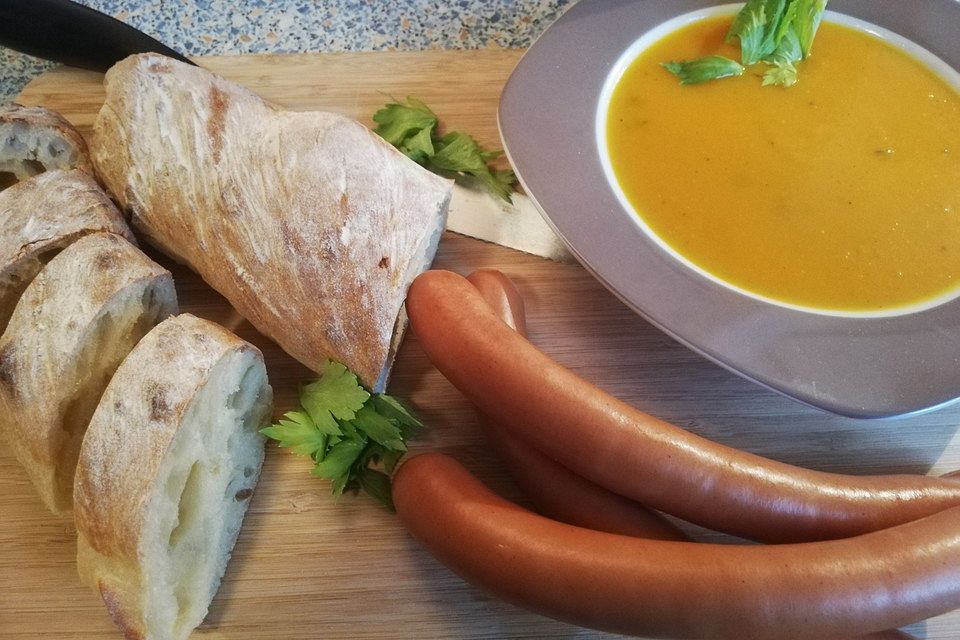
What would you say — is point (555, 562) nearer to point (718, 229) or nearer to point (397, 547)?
point (397, 547)

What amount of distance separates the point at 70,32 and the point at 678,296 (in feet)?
5.66

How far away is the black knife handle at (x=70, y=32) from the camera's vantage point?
5.99 feet

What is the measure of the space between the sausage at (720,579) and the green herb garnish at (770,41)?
1187mm

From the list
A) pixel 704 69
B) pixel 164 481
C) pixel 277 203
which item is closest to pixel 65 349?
pixel 164 481

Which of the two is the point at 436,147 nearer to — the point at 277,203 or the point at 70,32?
the point at 277,203

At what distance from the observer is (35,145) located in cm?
167

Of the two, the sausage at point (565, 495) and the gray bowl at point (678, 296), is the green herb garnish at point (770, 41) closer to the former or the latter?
the gray bowl at point (678, 296)

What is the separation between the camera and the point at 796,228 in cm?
155


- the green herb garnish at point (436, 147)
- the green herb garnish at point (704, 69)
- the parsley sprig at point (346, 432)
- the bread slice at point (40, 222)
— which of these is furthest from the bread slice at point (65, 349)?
the green herb garnish at point (704, 69)

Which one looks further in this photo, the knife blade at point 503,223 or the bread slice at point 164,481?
the knife blade at point 503,223

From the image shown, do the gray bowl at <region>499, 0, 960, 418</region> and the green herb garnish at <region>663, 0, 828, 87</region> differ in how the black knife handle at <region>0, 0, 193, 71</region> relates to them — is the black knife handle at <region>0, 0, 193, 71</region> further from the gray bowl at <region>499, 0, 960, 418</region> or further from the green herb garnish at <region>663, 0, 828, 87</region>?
the green herb garnish at <region>663, 0, 828, 87</region>

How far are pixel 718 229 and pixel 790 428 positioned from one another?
458 millimetres

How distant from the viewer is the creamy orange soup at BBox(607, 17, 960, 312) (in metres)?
1.49

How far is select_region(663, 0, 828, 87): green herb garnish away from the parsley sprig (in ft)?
3.82
